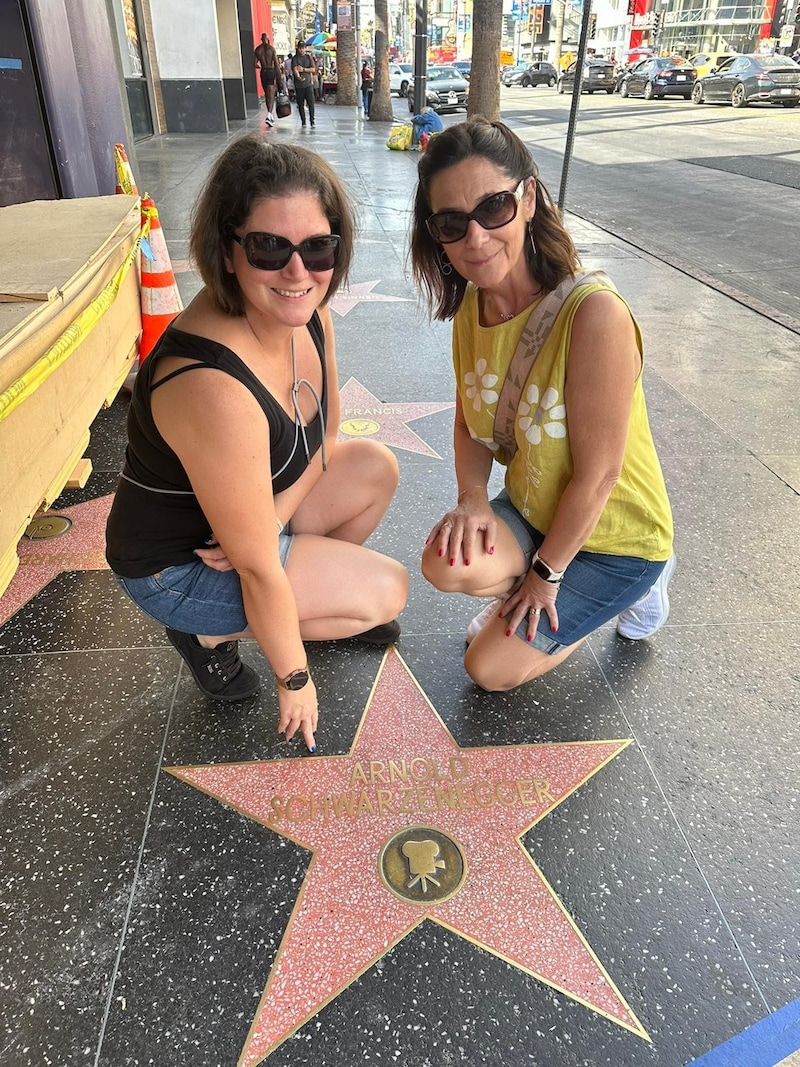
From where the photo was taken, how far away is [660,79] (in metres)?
28.3

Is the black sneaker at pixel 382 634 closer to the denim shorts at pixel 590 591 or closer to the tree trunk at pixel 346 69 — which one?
the denim shorts at pixel 590 591

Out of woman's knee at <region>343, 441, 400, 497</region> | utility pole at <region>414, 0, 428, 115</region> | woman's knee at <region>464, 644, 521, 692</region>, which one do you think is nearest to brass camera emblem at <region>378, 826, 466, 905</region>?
woman's knee at <region>464, 644, 521, 692</region>

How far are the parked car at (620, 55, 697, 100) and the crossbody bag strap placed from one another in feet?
106

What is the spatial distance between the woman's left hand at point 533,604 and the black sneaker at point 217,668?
788mm

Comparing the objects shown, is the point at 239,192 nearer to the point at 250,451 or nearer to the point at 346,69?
the point at 250,451

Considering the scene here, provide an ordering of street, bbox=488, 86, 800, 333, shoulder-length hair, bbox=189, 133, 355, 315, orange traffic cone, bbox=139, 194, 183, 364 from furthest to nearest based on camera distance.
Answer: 1. street, bbox=488, 86, 800, 333
2. orange traffic cone, bbox=139, 194, 183, 364
3. shoulder-length hair, bbox=189, 133, 355, 315

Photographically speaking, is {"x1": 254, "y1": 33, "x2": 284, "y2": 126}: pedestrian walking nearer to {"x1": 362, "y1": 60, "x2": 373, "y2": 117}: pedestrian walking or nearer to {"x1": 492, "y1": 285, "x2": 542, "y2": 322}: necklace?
{"x1": 362, "y1": 60, "x2": 373, "y2": 117}: pedestrian walking

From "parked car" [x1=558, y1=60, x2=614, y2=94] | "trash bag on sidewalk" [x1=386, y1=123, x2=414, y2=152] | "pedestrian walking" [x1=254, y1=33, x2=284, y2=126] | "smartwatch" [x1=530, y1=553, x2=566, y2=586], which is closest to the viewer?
"smartwatch" [x1=530, y1=553, x2=566, y2=586]

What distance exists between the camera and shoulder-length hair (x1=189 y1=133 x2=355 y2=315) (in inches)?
60.6

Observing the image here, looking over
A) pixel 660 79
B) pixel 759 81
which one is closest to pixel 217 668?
pixel 759 81

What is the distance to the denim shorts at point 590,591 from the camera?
2125 mm

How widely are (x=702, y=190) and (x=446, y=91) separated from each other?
19395 millimetres

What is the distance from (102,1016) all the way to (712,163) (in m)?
14.9

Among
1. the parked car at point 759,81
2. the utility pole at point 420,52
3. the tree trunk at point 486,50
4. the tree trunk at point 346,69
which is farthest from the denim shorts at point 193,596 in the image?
the tree trunk at point 346,69
